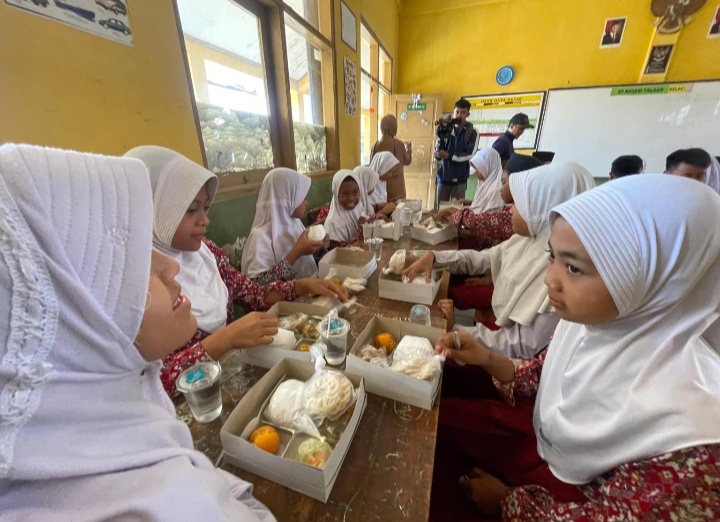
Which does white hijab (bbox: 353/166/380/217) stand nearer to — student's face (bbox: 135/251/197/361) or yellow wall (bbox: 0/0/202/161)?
yellow wall (bbox: 0/0/202/161)

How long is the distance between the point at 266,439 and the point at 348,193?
212cm

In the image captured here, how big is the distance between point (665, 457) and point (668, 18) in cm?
723

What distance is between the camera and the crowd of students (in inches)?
12.5

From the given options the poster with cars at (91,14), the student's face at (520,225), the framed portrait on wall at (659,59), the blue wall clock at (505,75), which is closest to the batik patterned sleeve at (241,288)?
the poster with cars at (91,14)

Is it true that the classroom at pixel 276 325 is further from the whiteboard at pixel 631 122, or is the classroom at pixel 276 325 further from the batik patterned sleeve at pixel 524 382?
the whiteboard at pixel 631 122

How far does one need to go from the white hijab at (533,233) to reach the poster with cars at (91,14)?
6.43 ft

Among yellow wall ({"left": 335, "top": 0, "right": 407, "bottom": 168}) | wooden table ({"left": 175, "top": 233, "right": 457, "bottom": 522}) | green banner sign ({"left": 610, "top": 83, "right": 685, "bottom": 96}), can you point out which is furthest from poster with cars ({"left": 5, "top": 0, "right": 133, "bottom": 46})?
green banner sign ({"left": 610, "top": 83, "right": 685, "bottom": 96})

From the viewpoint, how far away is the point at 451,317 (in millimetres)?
1160

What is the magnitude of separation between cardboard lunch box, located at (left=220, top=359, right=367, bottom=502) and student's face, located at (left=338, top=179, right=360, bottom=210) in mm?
1965

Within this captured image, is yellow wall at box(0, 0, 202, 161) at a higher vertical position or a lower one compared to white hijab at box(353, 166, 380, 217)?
higher

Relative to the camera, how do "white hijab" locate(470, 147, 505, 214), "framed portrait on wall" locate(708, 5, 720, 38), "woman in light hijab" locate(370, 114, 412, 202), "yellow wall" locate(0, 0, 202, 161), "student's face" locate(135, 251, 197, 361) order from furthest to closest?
1. "framed portrait on wall" locate(708, 5, 720, 38)
2. "woman in light hijab" locate(370, 114, 412, 202)
3. "white hijab" locate(470, 147, 505, 214)
4. "yellow wall" locate(0, 0, 202, 161)
5. "student's face" locate(135, 251, 197, 361)

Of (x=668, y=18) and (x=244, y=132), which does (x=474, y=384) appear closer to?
(x=244, y=132)

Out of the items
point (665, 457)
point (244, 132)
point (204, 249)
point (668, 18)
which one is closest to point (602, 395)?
point (665, 457)

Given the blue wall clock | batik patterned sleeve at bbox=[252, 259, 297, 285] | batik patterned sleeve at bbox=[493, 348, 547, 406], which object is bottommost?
batik patterned sleeve at bbox=[493, 348, 547, 406]
